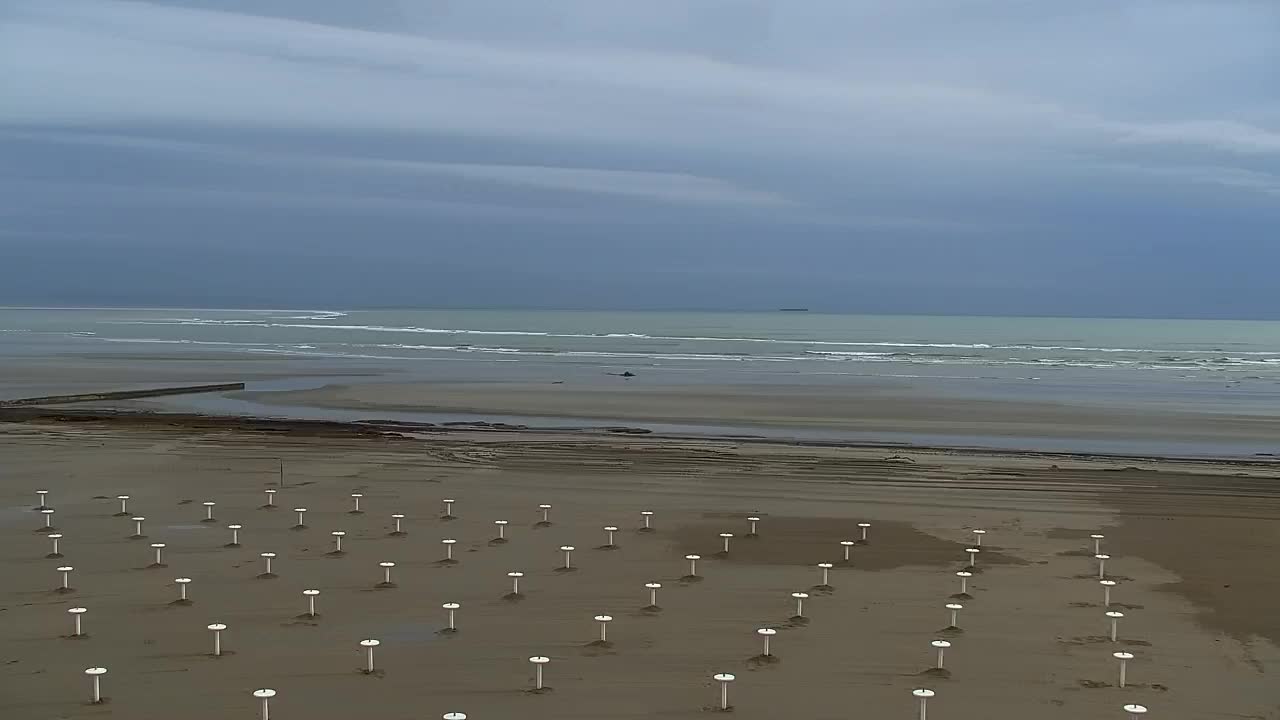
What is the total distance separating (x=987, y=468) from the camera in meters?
20.9

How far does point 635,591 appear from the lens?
1141 centimetres

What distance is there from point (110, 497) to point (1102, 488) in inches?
644

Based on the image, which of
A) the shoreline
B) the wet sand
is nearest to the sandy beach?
the shoreline

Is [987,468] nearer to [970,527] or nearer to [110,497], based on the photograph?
[970,527]

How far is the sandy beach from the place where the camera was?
8453mm

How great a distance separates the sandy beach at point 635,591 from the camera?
8.45 metres

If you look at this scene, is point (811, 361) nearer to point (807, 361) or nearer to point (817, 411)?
point (807, 361)

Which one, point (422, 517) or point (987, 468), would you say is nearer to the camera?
point (422, 517)

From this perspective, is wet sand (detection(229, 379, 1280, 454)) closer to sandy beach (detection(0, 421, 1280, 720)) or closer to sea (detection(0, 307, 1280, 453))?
sea (detection(0, 307, 1280, 453))

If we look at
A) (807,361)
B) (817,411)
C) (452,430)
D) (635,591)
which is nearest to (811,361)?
(807,361)

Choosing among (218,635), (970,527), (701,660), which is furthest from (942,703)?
(970,527)

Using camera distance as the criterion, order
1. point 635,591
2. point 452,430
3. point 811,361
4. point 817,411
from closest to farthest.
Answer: point 635,591, point 452,430, point 817,411, point 811,361

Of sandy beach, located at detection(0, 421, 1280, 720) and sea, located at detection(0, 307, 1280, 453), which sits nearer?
sandy beach, located at detection(0, 421, 1280, 720)

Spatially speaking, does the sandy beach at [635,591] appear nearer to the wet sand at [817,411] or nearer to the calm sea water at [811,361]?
the wet sand at [817,411]
